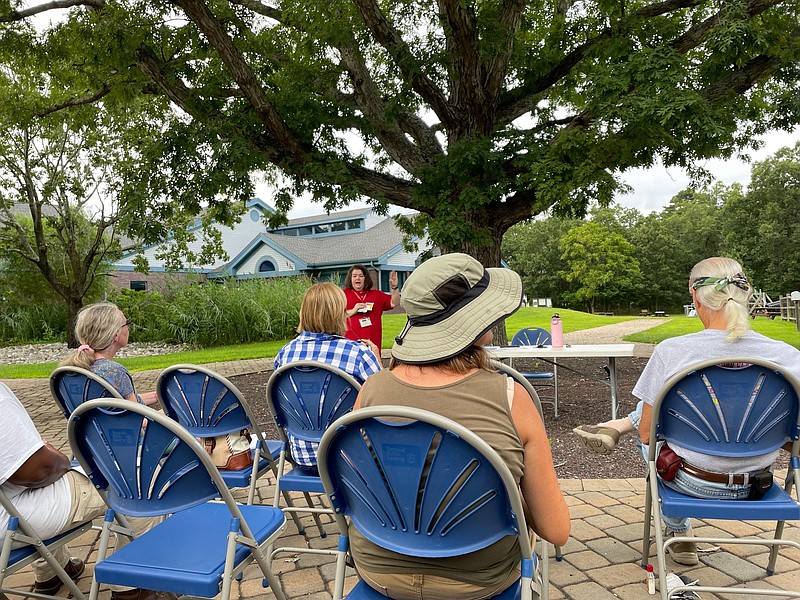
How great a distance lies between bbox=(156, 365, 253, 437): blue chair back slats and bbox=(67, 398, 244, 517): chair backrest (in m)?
0.88

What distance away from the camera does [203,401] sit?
310cm

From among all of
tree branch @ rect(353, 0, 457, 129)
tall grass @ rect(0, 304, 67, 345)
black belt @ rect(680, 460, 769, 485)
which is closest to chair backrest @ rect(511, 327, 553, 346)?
tree branch @ rect(353, 0, 457, 129)

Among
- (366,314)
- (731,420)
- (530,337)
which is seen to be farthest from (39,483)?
(530,337)

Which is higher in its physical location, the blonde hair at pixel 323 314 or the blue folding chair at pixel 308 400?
the blonde hair at pixel 323 314

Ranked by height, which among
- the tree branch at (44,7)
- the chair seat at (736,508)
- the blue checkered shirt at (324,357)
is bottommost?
the chair seat at (736,508)

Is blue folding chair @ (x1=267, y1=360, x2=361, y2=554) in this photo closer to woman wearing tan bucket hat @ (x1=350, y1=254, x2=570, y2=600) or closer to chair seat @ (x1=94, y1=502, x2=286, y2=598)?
chair seat @ (x1=94, y1=502, x2=286, y2=598)

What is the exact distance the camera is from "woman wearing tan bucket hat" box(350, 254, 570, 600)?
164 cm

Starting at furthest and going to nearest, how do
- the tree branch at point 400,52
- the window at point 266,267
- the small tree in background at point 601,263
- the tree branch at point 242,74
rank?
the small tree in background at point 601,263, the window at point 266,267, the tree branch at point 400,52, the tree branch at point 242,74

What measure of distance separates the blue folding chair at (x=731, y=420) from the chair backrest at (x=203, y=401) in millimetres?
1955

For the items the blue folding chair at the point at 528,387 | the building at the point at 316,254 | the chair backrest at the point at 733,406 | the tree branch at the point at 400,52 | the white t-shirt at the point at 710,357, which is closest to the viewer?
the blue folding chair at the point at 528,387

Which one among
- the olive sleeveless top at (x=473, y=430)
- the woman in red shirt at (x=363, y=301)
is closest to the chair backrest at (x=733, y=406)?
the olive sleeveless top at (x=473, y=430)

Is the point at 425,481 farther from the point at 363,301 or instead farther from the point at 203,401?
the point at 363,301

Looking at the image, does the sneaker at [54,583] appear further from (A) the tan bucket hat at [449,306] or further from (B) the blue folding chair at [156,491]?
(A) the tan bucket hat at [449,306]

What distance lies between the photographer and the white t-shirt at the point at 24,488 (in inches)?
87.5
